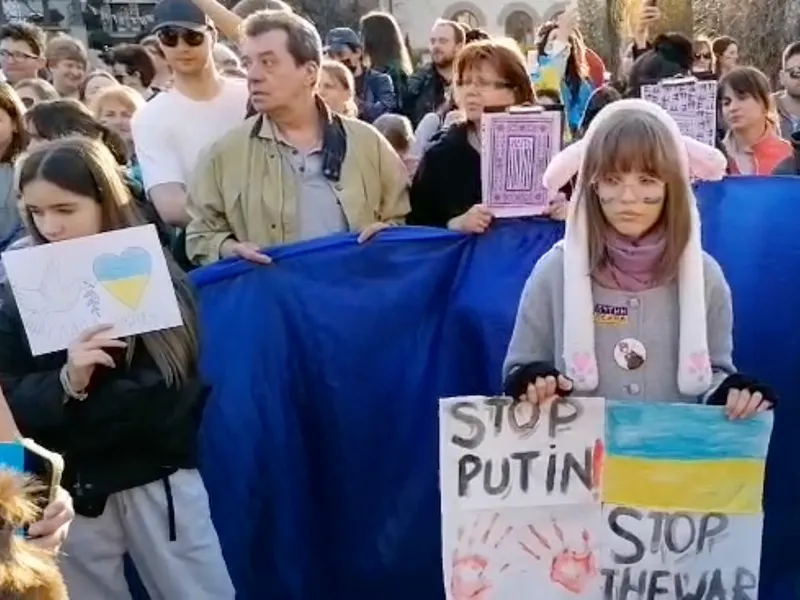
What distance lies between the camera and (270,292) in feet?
12.0

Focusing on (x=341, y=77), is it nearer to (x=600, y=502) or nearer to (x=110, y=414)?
(x=110, y=414)

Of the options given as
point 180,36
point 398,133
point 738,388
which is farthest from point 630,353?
point 398,133

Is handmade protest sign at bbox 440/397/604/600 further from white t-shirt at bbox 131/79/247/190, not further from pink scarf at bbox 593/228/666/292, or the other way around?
white t-shirt at bbox 131/79/247/190

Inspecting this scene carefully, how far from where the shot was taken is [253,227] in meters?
3.74

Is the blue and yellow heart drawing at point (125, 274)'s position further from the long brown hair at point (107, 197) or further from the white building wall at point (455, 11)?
the white building wall at point (455, 11)

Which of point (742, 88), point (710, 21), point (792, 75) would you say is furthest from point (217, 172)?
point (710, 21)

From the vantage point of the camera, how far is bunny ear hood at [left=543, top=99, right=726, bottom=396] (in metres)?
2.86

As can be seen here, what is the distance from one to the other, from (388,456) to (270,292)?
640 millimetres

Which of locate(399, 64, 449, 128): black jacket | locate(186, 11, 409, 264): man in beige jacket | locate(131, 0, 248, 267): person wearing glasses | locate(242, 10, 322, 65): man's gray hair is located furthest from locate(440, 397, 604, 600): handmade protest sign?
locate(399, 64, 449, 128): black jacket

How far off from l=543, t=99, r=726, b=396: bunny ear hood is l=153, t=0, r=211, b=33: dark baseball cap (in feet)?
6.84

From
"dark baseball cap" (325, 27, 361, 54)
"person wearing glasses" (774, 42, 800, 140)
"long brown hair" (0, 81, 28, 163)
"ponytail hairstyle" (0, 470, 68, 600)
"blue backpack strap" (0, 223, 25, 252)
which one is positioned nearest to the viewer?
"ponytail hairstyle" (0, 470, 68, 600)

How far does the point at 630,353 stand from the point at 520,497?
0.44m

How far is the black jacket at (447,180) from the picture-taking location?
3.86 meters

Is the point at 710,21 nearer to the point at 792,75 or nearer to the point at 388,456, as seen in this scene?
the point at 792,75
